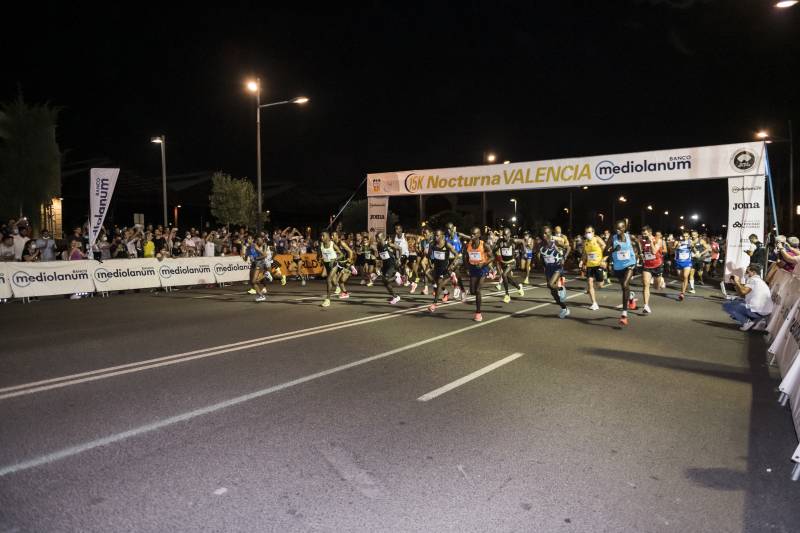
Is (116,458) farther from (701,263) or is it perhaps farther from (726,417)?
(701,263)

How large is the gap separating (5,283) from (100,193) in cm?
454

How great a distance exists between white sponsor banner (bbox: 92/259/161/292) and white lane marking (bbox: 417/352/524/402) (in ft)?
45.9

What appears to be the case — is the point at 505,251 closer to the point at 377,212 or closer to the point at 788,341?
the point at 377,212

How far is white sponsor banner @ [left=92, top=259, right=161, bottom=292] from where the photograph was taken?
54.9 feet

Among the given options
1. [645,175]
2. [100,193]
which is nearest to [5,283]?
[100,193]

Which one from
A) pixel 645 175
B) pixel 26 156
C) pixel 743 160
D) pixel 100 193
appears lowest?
pixel 100 193

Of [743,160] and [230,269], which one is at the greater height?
[743,160]

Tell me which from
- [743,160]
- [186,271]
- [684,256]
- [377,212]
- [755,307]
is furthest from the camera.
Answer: [377,212]

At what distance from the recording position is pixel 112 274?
55.8ft

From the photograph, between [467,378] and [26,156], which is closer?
[467,378]

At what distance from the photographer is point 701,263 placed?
911 inches

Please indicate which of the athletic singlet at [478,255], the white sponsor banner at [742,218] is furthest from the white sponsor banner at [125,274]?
the white sponsor banner at [742,218]

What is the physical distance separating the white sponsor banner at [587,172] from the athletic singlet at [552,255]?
661 centimetres

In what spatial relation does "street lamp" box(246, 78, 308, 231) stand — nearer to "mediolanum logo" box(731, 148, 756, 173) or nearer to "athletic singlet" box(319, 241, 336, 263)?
"athletic singlet" box(319, 241, 336, 263)
